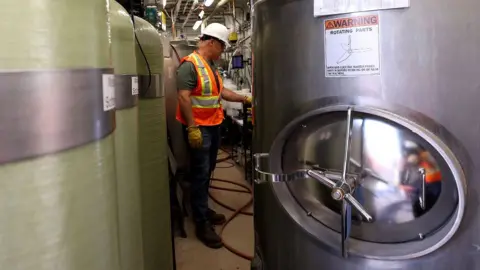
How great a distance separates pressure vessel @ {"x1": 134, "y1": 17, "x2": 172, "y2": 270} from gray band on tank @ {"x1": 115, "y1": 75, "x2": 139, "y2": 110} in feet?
1.19

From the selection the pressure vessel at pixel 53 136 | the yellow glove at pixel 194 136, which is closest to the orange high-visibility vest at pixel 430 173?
the pressure vessel at pixel 53 136

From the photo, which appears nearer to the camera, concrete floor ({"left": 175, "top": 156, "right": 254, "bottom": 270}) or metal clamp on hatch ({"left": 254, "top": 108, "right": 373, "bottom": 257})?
metal clamp on hatch ({"left": 254, "top": 108, "right": 373, "bottom": 257})

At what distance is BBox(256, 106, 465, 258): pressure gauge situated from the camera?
822 mm

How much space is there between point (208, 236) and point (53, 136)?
200cm

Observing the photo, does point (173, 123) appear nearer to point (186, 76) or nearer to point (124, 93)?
point (186, 76)

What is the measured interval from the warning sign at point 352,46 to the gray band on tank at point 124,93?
0.50 meters

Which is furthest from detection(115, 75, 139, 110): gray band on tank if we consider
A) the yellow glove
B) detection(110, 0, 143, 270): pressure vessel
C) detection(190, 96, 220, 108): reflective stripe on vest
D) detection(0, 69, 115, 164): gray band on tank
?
detection(190, 96, 220, 108): reflective stripe on vest

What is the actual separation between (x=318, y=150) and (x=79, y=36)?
59cm

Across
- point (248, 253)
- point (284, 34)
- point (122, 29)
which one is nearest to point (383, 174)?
point (284, 34)

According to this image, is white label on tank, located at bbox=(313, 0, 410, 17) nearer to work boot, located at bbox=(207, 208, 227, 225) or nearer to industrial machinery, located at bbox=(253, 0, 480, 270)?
industrial machinery, located at bbox=(253, 0, 480, 270)

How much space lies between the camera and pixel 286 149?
1.03m

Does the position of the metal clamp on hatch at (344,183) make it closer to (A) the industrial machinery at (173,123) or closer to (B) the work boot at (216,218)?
(A) the industrial machinery at (173,123)

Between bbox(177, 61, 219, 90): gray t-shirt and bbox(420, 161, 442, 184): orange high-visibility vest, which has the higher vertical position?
bbox(177, 61, 219, 90): gray t-shirt

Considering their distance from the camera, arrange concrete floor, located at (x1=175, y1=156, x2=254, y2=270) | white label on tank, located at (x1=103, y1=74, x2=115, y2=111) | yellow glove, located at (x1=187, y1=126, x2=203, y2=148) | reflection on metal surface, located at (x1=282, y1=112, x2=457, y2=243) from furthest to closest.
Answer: yellow glove, located at (x1=187, y1=126, x2=203, y2=148) < concrete floor, located at (x1=175, y1=156, x2=254, y2=270) < reflection on metal surface, located at (x1=282, y1=112, x2=457, y2=243) < white label on tank, located at (x1=103, y1=74, x2=115, y2=111)
